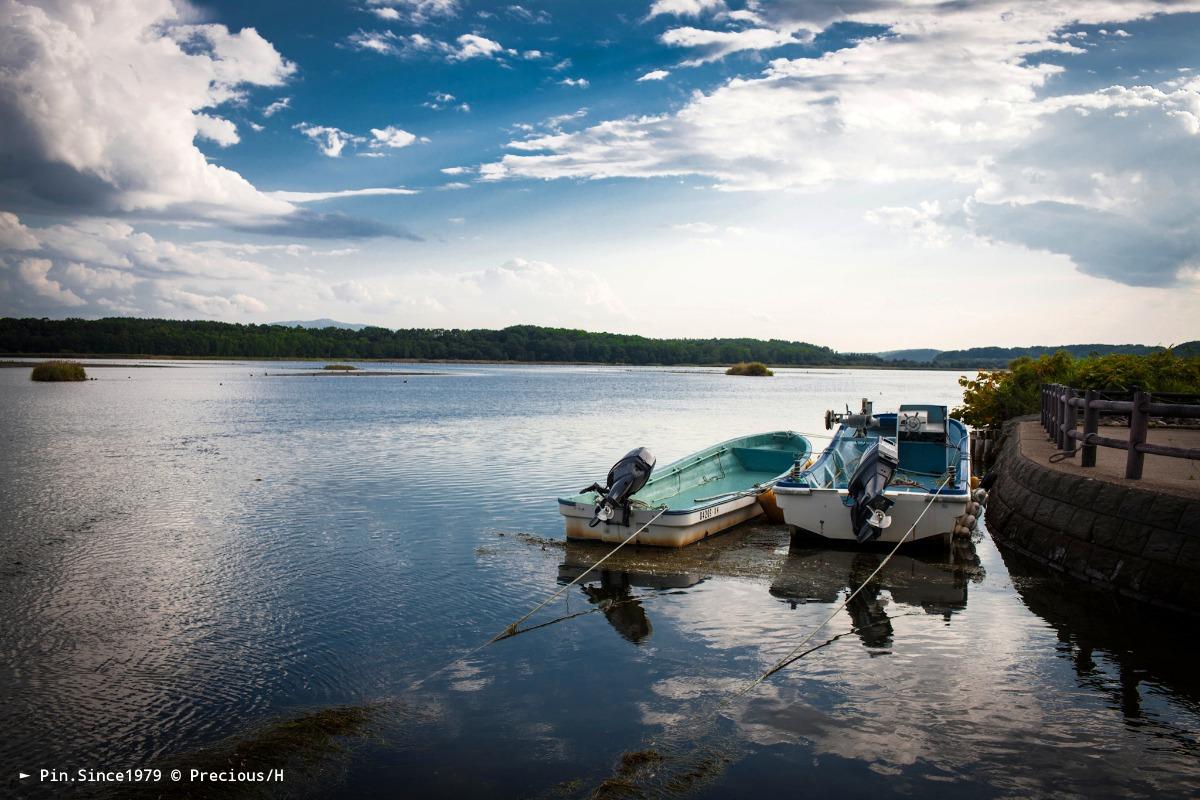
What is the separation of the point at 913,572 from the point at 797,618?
3.38 meters

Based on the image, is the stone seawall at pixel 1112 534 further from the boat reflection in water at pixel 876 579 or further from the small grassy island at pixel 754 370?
the small grassy island at pixel 754 370

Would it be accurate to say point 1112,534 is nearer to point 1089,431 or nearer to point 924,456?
point 1089,431

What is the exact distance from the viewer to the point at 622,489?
1327cm

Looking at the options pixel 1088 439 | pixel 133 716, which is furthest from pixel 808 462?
pixel 133 716

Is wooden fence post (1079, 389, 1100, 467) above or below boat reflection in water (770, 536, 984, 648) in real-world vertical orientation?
above

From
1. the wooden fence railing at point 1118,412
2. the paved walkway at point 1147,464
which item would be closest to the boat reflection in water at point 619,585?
the paved walkway at point 1147,464

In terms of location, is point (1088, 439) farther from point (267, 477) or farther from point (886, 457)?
point (267, 477)

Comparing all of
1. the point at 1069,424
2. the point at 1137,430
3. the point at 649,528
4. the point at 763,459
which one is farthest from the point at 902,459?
the point at 649,528

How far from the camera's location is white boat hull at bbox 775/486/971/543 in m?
13.0

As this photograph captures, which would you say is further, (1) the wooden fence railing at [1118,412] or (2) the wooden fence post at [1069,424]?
(2) the wooden fence post at [1069,424]

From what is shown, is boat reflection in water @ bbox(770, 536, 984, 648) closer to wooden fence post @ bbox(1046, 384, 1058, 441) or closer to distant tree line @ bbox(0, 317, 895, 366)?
wooden fence post @ bbox(1046, 384, 1058, 441)

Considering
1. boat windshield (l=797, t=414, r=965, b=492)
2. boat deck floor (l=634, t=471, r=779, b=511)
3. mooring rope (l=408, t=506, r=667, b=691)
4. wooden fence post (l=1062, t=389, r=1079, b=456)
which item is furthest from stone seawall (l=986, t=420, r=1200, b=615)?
mooring rope (l=408, t=506, r=667, b=691)

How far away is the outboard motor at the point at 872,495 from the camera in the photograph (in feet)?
42.0

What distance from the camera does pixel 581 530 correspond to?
538 inches
